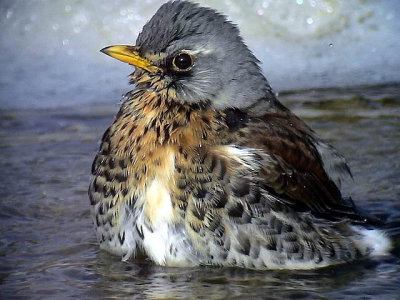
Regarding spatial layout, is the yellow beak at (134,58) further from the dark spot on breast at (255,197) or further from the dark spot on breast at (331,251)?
the dark spot on breast at (331,251)

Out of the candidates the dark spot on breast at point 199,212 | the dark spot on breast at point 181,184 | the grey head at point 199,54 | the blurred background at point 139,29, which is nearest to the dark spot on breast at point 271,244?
the dark spot on breast at point 199,212

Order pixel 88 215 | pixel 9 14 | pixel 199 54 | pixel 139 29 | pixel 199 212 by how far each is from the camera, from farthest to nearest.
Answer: pixel 9 14
pixel 139 29
pixel 88 215
pixel 199 54
pixel 199 212

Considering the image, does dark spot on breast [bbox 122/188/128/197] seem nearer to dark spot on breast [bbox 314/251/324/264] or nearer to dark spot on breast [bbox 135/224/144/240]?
dark spot on breast [bbox 135/224/144/240]

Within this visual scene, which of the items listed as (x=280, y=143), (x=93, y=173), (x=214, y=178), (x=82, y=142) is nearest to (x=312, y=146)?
(x=280, y=143)

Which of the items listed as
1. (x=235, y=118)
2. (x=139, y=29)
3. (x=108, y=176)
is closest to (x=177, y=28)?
(x=235, y=118)

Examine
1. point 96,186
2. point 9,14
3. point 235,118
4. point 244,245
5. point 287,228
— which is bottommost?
point 244,245

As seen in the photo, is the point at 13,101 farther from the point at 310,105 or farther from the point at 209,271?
the point at 209,271

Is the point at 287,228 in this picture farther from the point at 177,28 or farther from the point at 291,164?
the point at 177,28
